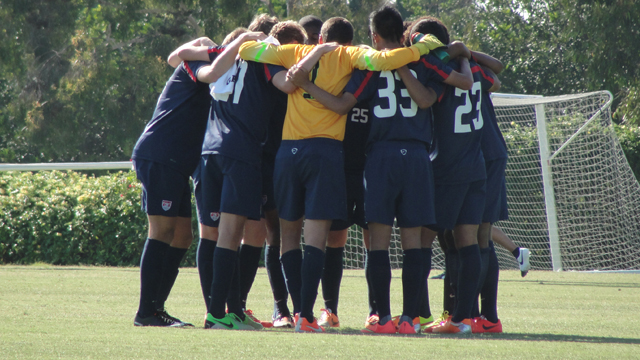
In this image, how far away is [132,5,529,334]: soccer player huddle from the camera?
454cm

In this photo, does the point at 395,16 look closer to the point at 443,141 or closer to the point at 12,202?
the point at 443,141

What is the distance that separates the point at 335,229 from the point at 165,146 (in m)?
1.35

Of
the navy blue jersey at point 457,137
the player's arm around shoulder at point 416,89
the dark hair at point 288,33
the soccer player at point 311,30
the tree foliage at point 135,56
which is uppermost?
the tree foliage at point 135,56

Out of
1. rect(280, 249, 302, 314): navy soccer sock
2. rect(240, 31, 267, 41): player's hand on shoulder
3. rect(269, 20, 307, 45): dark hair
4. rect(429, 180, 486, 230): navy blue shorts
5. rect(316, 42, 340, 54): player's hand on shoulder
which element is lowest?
rect(280, 249, 302, 314): navy soccer sock

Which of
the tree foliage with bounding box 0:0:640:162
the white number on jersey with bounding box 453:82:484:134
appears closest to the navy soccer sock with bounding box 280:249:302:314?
the white number on jersey with bounding box 453:82:484:134

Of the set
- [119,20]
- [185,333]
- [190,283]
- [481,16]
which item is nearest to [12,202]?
[190,283]

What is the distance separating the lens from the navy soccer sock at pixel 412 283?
4.56m

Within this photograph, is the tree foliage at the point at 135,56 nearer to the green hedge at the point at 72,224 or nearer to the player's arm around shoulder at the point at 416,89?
the green hedge at the point at 72,224

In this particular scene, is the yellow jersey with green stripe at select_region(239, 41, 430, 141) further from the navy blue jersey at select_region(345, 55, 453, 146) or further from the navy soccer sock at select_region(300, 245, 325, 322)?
the navy soccer sock at select_region(300, 245, 325, 322)

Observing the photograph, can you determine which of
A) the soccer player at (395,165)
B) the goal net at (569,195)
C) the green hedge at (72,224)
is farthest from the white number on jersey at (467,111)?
the green hedge at (72,224)

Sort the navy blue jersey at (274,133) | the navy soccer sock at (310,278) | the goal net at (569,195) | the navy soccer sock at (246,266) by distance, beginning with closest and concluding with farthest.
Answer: the navy soccer sock at (310,278) < the navy blue jersey at (274,133) < the navy soccer sock at (246,266) < the goal net at (569,195)

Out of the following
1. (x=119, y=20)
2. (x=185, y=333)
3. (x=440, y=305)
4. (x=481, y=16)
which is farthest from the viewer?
(x=481, y=16)

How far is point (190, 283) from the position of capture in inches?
326

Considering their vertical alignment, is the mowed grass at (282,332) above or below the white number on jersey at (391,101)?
below
